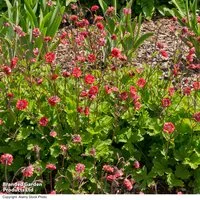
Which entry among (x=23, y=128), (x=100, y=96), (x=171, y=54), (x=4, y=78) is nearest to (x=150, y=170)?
(x=100, y=96)

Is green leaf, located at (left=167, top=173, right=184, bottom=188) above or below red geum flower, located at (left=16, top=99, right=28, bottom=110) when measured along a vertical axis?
below

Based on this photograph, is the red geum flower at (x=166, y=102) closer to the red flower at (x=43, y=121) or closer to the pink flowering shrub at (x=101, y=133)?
the pink flowering shrub at (x=101, y=133)

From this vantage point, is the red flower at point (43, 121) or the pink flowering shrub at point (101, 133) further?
the pink flowering shrub at point (101, 133)

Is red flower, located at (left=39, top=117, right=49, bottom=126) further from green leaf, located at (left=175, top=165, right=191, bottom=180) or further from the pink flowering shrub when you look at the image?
green leaf, located at (left=175, top=165, right=191, bottom=180)

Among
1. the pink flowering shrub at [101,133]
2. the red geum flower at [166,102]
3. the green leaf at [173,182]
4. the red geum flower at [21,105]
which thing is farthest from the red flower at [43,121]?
the green leaf at [173,182]

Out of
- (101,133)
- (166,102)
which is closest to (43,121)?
(101,133)

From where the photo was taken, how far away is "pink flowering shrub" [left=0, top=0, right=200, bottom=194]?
366 centimetres

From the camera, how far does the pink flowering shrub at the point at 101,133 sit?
3.66 metres

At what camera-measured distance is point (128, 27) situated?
15.9 ft

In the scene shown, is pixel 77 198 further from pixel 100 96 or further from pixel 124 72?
pixel 124 72

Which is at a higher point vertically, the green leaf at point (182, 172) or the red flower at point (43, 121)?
the red flower at point (43, 121)

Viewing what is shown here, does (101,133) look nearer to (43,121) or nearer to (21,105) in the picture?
(43,121)

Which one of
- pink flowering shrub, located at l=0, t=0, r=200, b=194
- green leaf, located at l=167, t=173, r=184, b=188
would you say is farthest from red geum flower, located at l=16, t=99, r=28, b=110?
green leaf, located at l=167, t=173, r=184, b=188

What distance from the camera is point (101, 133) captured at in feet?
12.4
